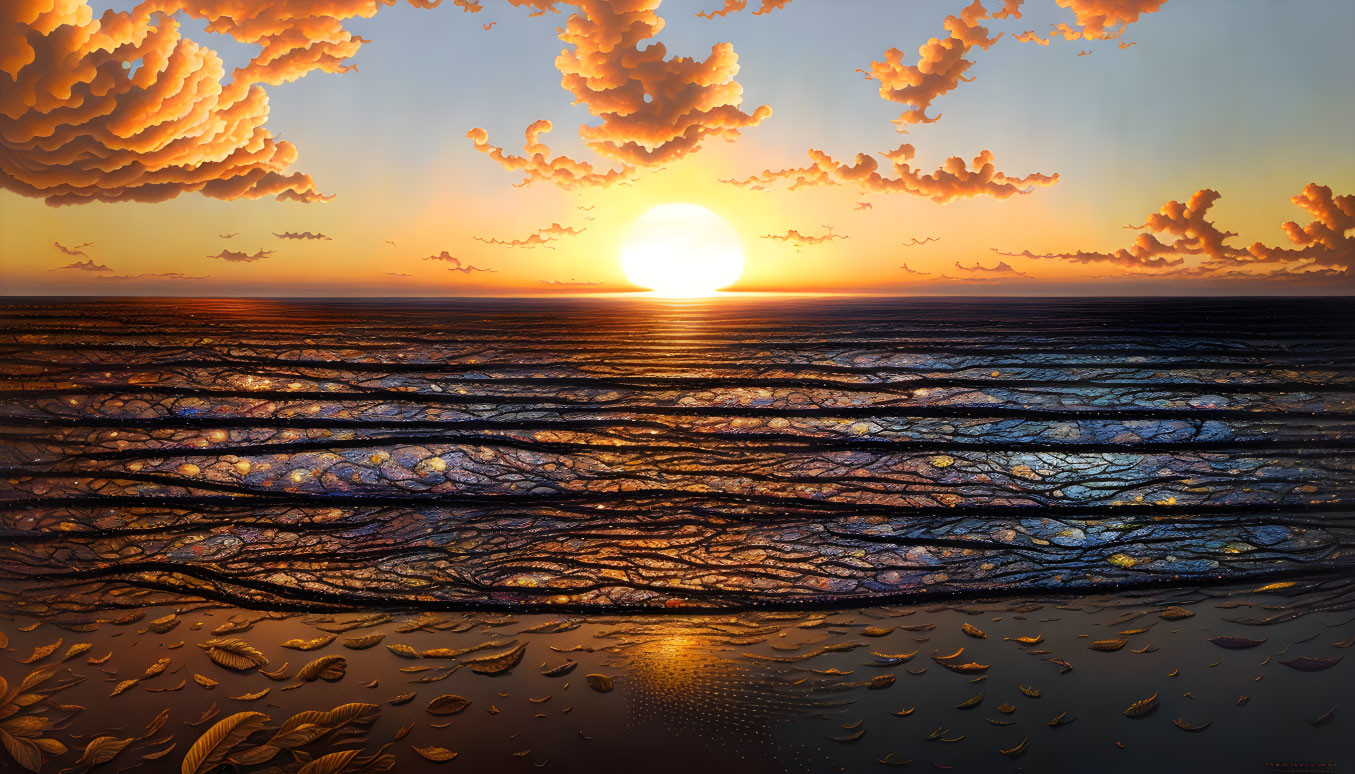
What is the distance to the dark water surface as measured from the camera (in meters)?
2.17

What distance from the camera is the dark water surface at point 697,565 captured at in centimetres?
217

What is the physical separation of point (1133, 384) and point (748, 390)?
5.20 metres

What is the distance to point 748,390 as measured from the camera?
820 centimetres

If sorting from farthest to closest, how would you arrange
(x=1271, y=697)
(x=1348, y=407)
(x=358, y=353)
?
1. (x=358, y=353)
2. (x=1348, y=407)
3. (x=1271, y=697)

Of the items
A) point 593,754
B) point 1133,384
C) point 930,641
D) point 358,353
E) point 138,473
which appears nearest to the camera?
point 593,754

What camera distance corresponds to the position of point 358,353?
10.5 metres

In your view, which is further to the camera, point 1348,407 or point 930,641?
point 1348,407

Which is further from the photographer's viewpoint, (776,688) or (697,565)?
(697,565)

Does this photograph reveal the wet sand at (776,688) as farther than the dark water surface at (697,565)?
No

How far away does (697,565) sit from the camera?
342 centimetres

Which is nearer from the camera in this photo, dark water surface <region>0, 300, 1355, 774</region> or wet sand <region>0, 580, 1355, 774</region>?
wet sand <region>0, 580, 1355, 774</region>

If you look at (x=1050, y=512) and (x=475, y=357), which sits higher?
(x=475, y=357)

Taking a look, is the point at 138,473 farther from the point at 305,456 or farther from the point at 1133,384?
the point at 1133,384

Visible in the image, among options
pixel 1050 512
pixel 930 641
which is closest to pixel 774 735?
pixel 930 641
